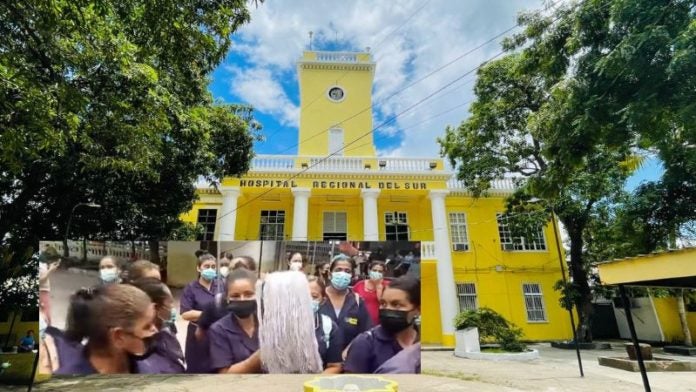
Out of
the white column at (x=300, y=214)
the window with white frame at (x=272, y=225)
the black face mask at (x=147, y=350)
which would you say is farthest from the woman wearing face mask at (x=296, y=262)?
the window with white frame at (x=272, y=225)

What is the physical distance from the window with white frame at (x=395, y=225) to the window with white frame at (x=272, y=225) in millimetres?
4447

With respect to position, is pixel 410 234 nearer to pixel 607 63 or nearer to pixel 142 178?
pixel 142 178

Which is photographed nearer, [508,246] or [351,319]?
[351,319]

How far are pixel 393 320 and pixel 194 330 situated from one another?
2636 millimetres

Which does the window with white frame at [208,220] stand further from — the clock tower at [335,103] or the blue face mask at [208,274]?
the blue face mask at [208,274]

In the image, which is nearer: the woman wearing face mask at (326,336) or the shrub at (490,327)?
the woman wearing face mask at (326,336)

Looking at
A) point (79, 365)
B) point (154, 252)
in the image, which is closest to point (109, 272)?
point (154, 252)

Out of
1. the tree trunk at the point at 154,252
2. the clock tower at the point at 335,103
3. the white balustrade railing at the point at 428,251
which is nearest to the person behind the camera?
the tree trunk at the point at 154,252

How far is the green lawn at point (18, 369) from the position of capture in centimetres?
877

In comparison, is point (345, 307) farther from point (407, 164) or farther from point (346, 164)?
point (407, 164)

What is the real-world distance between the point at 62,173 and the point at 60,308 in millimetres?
4973

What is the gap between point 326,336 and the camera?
527 cm

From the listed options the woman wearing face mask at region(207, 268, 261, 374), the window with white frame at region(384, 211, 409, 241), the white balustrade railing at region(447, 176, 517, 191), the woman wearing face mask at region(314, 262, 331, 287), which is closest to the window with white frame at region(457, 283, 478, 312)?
the window with white frame at region(384, 211, 409, 241)

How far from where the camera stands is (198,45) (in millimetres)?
5066
